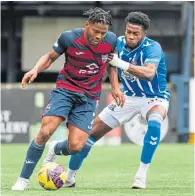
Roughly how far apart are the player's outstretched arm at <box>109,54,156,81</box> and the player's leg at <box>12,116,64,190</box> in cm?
88

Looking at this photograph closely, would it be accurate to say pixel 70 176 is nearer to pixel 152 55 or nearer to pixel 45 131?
pixel 45 131

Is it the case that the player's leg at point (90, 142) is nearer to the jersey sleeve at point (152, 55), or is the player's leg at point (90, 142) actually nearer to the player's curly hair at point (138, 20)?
the jersey sleeve at point (152, 55)

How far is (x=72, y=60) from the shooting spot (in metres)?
9.59

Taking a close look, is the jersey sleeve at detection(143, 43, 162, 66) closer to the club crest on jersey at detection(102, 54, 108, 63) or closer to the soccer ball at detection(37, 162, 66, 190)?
the club crest on jersey at detection(102, 54, 108, 63)

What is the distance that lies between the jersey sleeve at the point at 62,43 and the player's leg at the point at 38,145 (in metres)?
0.73

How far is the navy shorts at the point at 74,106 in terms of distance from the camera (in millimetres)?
9469

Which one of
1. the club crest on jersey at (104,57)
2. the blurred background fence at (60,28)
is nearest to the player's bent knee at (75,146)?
the club crest on jersey at (104,57)

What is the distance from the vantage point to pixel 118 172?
12328mm

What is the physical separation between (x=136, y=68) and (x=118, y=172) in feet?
9.61

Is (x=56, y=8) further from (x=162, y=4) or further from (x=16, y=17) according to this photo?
(x=162, y=4)

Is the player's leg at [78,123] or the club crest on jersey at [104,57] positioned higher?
the club crest on jersey at [104,57]

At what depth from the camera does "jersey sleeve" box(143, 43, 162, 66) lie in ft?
32.8

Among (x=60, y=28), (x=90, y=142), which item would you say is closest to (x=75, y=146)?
(x=90, y=142)

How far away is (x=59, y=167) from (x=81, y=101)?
0.76 m
